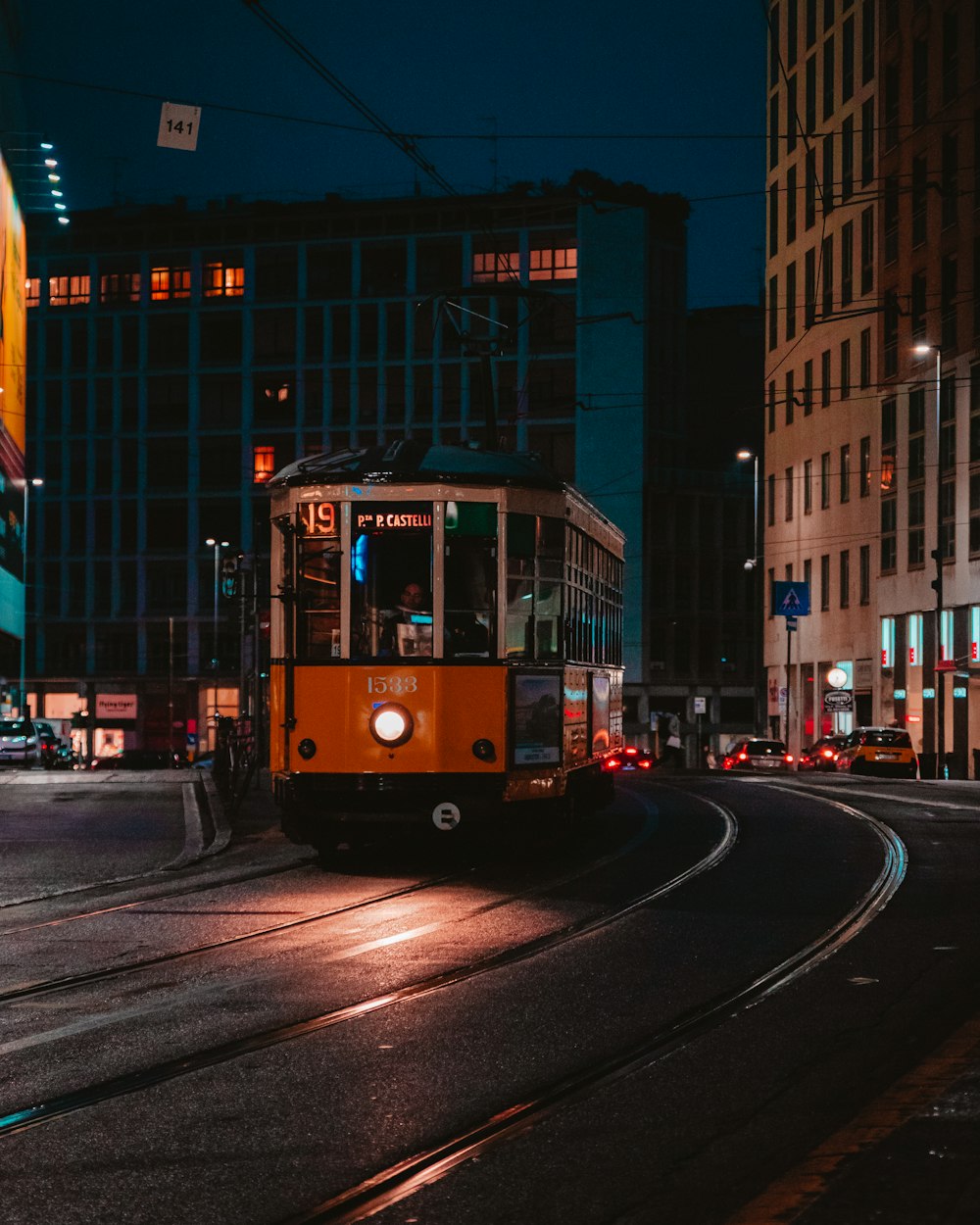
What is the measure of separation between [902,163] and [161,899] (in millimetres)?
47591

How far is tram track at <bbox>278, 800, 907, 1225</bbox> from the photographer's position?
505 centimetres

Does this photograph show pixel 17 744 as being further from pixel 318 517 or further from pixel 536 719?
pixel 536 719

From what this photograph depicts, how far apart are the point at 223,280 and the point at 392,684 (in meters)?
74.6

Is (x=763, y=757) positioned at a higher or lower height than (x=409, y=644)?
lower

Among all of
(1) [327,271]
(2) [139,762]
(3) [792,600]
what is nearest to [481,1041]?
(3) [792,600]

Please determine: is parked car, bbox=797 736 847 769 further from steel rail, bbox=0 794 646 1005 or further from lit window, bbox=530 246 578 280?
steel rail, bbox=0 794 646 1005

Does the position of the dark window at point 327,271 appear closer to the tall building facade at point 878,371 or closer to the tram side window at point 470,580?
the tall building facade at point 878,371

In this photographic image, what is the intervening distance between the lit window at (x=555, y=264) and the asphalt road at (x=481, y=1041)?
69.6m

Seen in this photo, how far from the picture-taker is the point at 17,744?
2084 inches

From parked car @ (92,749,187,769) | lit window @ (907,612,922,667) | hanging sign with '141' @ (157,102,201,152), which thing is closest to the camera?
hanging sign with '141' @ (157,102,201,152)

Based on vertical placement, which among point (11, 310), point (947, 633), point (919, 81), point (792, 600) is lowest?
point (947, 633)

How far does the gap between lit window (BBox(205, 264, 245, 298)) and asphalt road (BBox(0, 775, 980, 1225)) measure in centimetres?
7411

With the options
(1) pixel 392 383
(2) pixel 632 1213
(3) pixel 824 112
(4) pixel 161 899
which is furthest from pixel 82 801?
(1) pixel 392 383

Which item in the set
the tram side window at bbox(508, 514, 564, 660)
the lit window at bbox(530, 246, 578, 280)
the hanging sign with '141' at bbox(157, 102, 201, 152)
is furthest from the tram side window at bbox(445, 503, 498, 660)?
the lit window at bbox(530, 246, 578, 280)
